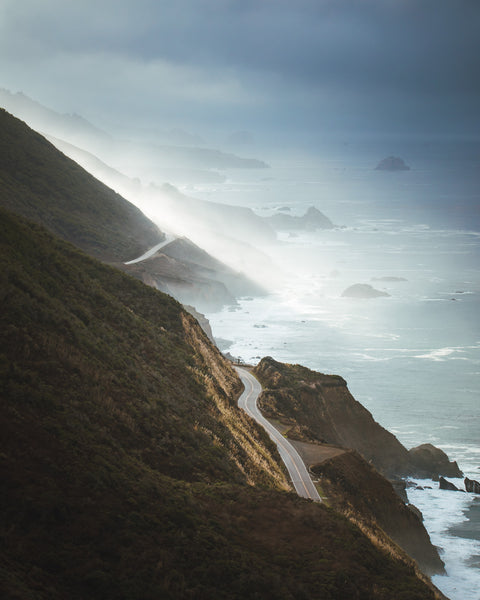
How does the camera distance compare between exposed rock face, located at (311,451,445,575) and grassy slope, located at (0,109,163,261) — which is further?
Result: grassy slope, located at (0,109,163,261)

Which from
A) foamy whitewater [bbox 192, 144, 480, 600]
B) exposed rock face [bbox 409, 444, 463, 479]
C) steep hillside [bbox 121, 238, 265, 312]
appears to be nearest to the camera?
foamy whitewater [bbox 192, 144, 480, 600]

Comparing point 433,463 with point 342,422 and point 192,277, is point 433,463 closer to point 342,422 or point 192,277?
point 342,422

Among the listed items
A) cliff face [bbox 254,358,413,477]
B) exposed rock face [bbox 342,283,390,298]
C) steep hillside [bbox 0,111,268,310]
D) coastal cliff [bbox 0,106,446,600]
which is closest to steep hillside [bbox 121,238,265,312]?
steep hillside [bbox 0,111,268,310]

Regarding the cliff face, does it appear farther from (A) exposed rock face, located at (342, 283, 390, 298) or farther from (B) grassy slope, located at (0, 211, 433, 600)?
(A) exposed rock face, located at (342, 283, 390, 298)

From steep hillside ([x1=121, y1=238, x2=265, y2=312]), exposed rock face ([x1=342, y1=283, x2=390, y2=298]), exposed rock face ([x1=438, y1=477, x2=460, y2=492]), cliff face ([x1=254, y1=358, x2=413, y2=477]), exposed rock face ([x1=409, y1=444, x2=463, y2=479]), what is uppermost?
exposed rock face ([x1=342, y1=283, x2=390, y2=298])

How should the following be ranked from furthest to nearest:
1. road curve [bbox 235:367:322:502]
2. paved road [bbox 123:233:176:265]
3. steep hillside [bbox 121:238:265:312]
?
steep hillside [bbox 121:238:265:312], paved road [bbox 123:233:176:265], road curve [bbox 235:367:322:502]

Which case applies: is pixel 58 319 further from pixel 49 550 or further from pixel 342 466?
pixel 342 466

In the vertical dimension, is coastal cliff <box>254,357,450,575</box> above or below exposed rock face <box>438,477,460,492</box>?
above

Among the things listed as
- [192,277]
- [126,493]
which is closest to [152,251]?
[192,277]
